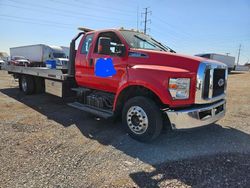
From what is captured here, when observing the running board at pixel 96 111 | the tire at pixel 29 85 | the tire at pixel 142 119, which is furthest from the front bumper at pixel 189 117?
the tire at pixel 29 85

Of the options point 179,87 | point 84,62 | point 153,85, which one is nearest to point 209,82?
point 179,87

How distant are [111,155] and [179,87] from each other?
1693 millimetres

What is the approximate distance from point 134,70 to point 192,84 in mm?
1186

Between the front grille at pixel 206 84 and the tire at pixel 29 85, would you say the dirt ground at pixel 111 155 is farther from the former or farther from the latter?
the tire at pixel 29 85

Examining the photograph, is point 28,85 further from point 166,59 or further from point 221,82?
point 221,82

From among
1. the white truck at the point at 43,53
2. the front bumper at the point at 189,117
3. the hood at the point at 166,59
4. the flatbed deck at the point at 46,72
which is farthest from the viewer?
the white truck at the point at 43,53

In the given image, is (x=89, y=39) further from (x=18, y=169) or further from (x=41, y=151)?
(x=18, y=169)

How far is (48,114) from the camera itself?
6.41 metres

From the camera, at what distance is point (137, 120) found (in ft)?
14.7

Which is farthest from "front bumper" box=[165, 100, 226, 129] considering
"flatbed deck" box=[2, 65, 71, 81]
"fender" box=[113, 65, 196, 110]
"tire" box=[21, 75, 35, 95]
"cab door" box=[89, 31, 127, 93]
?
"tire" box=[21, 75, 35, 95]

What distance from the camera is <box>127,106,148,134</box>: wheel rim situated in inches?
171

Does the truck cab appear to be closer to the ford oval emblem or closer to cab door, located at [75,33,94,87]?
the ford oval emblem

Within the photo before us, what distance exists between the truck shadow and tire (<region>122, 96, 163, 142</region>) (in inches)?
7.5

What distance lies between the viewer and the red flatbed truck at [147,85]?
3.94m
